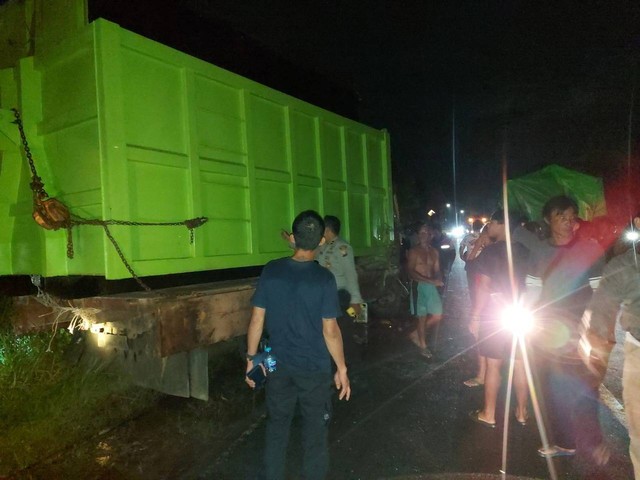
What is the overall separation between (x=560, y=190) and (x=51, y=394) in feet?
22.7

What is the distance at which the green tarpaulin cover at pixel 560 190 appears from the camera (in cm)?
642

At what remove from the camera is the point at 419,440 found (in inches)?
126

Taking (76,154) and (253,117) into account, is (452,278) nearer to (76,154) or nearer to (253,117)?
(253,117)

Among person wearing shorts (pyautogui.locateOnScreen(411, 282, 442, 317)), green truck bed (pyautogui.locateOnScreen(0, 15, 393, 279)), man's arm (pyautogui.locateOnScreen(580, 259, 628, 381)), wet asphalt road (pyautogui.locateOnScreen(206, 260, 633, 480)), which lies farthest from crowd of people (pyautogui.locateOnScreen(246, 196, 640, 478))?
person wearing shorts (pyautogui.locateOnScreen(411, 282, 442, 317))

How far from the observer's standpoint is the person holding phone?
2.50 m

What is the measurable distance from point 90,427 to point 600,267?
156 inches

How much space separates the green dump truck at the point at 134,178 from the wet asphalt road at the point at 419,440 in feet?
2.59

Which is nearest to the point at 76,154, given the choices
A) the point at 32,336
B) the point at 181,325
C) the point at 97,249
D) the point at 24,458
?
the point at 97,249

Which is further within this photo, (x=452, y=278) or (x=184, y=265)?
(x=452, y=278)

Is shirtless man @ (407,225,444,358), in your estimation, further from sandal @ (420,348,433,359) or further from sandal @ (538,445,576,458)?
sandal @ (538,445,576,458)

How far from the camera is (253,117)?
3736 mm

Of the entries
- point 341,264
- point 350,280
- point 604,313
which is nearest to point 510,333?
point 604,313

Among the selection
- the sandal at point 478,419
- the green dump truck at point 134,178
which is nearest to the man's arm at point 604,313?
the sandal at point 478,419

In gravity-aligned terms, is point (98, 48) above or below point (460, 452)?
above
